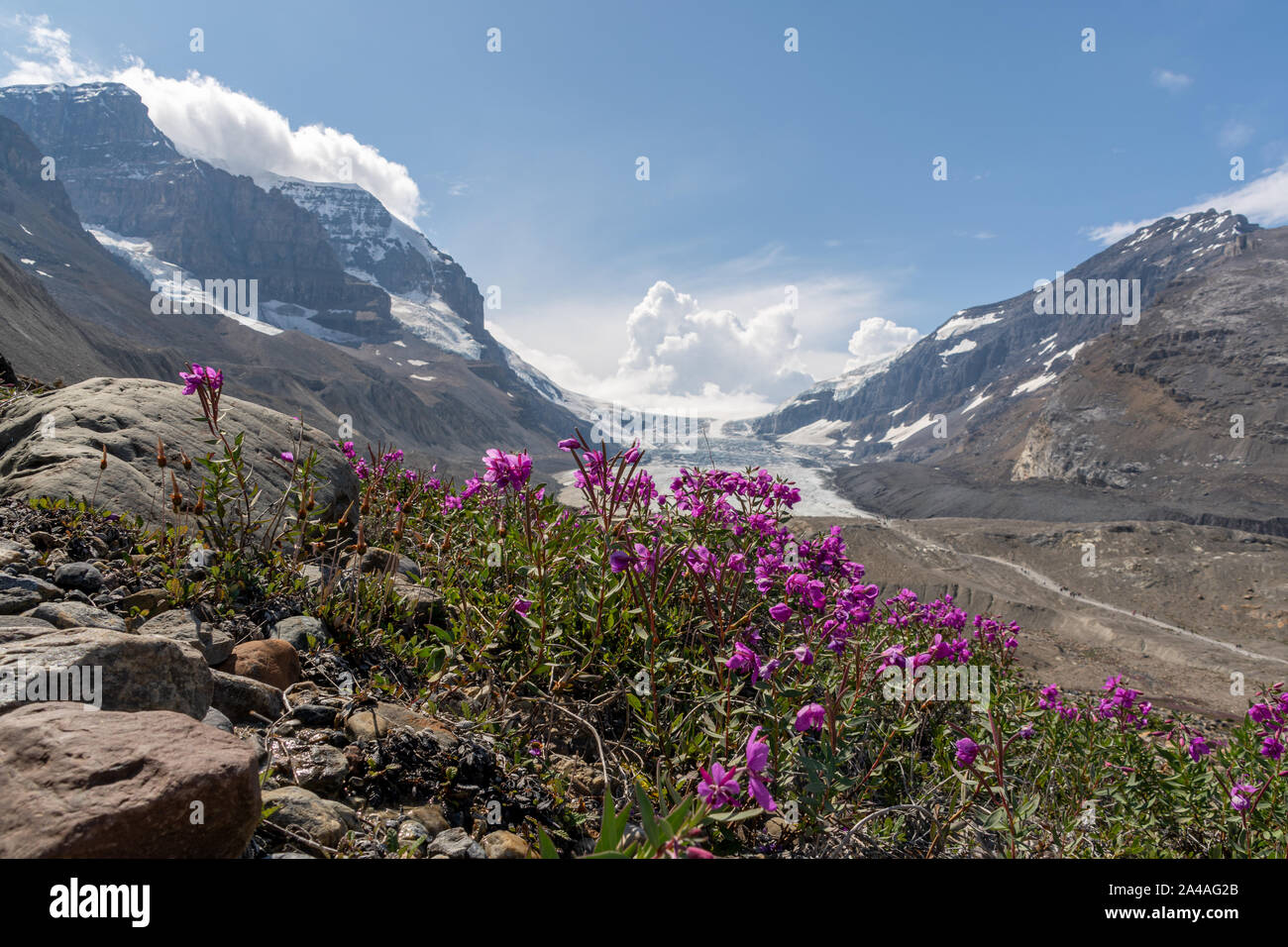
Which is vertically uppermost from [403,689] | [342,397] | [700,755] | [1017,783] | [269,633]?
[342,397]

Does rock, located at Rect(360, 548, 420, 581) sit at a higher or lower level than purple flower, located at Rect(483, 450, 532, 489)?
lower

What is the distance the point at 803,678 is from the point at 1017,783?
2.14m

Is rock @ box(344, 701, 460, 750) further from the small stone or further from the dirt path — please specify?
the dirt path

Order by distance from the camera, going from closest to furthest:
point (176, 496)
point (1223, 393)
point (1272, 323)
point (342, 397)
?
point (176, 496), point (1223, 393), point (1272, 323), point (342, 397)

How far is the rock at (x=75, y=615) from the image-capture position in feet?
8.14

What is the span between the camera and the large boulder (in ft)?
12.7

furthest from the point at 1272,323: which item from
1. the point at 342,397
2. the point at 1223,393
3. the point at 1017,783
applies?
the point at 342,397

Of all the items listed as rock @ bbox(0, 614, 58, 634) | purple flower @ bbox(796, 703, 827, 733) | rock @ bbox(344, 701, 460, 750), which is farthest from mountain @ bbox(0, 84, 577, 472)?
purple flower @ bbox(796, 703, 827, 733)

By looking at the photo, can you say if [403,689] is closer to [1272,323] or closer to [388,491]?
[388,491]

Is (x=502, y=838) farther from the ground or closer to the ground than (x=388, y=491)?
closer to the ground

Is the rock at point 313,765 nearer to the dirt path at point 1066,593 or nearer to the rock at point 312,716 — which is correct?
the rock at point 312,716

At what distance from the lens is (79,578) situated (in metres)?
2.92

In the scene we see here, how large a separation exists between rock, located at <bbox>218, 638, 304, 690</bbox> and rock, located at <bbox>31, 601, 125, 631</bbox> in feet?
1.58
